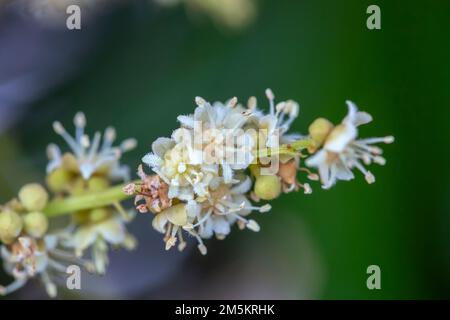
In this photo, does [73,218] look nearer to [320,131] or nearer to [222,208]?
[222,208]

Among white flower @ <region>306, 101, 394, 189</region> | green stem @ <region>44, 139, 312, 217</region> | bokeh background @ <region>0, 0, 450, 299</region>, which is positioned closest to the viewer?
white flower @ <region>306, 101, 394, 189</region>

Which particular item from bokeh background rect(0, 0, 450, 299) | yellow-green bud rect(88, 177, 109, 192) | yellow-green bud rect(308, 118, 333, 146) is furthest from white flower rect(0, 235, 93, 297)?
yellow-green bud rect(308, 118, 333, 146)

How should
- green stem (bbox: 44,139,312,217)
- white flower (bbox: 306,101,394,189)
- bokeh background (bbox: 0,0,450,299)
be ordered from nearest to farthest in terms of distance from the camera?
1. white flower (bbox: 306,101,394,189)
2. green stem (bbox: 44,139,312,217)
3. bokeh background (bbox: 0,0,450,299)

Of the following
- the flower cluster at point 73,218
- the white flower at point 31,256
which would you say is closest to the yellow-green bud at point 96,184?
the flower cluster at point 73,218

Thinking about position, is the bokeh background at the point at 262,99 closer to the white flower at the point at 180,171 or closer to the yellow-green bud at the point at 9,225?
the yellow-green bud at the point at 9,225

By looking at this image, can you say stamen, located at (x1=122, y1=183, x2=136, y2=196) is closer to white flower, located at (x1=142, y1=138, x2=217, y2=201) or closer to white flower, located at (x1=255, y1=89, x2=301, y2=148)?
white flower, located at (x1=142, y1=138, x2=217, y2=201)

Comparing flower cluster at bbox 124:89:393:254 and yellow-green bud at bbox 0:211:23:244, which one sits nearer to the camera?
flower cluster at bbox 124:89:393:254
